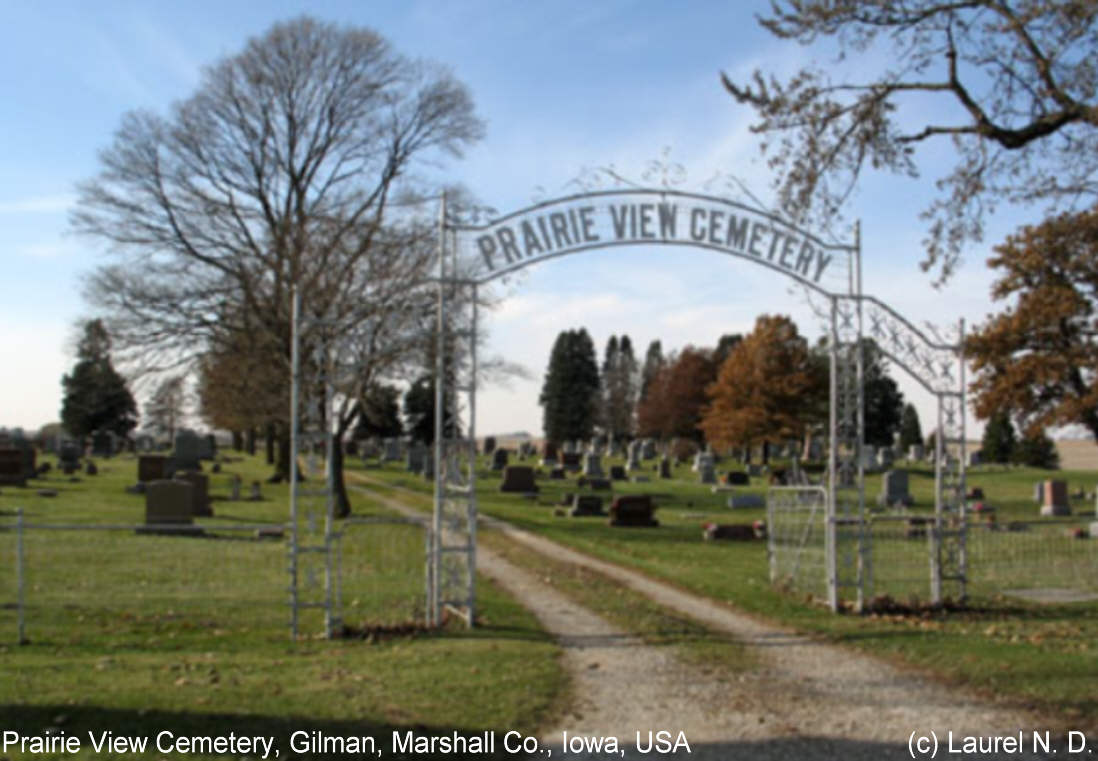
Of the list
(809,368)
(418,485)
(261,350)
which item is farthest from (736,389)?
(261,350)

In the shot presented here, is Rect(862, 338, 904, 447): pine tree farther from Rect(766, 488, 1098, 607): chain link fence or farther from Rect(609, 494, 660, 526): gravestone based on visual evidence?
Rect(766, 488, 1098, 607): chain link fence

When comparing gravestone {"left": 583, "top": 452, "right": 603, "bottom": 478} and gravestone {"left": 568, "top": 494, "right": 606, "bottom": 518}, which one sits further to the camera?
gravestone {"left": 583, "top": 452, "right": 603, "bottom": 478}

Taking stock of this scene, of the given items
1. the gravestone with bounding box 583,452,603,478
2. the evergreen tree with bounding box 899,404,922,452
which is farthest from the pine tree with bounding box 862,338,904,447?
the gravestone with bounding box 583,452,603,478

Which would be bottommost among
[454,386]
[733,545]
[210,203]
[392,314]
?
[733,545]

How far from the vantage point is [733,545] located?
21.0 meters

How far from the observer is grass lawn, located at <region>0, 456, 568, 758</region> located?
7.18m

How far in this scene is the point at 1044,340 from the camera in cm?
3512

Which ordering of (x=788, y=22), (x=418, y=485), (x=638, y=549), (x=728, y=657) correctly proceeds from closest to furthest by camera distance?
(x=728, y=657) → (x=788, y=22) → (x=638, y=549) → (x=418, y=485)

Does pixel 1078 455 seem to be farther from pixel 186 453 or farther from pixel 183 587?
pixel 183 587

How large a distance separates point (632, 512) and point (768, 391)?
108 ft

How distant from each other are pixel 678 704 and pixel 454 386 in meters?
4.81

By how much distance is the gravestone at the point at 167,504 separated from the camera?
18.4m

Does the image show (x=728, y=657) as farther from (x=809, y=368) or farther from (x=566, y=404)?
(x=566, y=404)

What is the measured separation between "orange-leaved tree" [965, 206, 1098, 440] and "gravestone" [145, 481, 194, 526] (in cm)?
2535
